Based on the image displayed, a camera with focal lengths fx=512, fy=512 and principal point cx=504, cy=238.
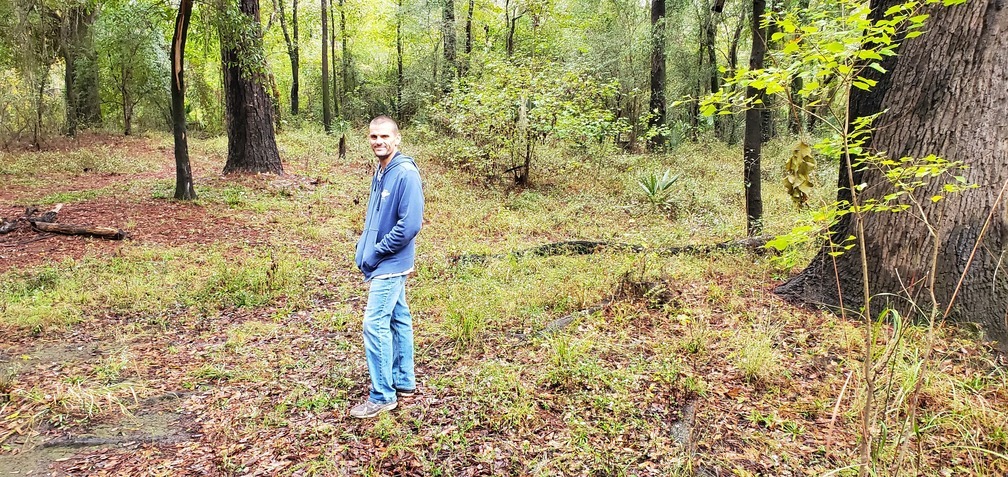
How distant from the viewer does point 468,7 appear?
71.0 ft

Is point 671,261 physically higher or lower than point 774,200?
lower

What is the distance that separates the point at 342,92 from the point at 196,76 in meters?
7.51

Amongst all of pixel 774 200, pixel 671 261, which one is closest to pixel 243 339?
pixel 671 261

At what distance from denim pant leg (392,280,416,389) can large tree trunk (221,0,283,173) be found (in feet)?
31.1

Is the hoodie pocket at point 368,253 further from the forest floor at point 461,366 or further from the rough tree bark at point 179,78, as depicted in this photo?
the rough tree bark at point 179,78

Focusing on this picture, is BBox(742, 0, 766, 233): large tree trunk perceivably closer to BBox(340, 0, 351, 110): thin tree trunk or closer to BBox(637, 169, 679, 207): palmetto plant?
BBox(637, 169, 679, 207): palmetto plant

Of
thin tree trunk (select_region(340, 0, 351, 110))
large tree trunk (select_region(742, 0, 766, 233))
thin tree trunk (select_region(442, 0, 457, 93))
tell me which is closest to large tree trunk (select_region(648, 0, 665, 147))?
thin tree trunk (select_region(442, 0, 457, 93))

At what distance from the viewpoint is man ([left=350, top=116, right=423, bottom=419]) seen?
11.2 ft

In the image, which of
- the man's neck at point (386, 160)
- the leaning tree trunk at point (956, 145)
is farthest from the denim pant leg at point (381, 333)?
the leaning tree trunk at point (956, 145)

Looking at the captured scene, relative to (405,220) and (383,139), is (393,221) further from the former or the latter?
(383,139)

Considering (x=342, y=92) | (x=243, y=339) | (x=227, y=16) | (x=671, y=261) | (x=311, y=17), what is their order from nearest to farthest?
1. (x=243, y=339)
2. (x=671, y=261)
3. (x=227, y=16)
4. (x=311, y=17)
5. (x=342, y=92)

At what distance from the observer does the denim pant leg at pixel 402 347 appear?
12.4 feet

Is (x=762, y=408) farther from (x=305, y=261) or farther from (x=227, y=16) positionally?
(x=227, y=16)

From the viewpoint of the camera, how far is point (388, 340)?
3.57 meters
